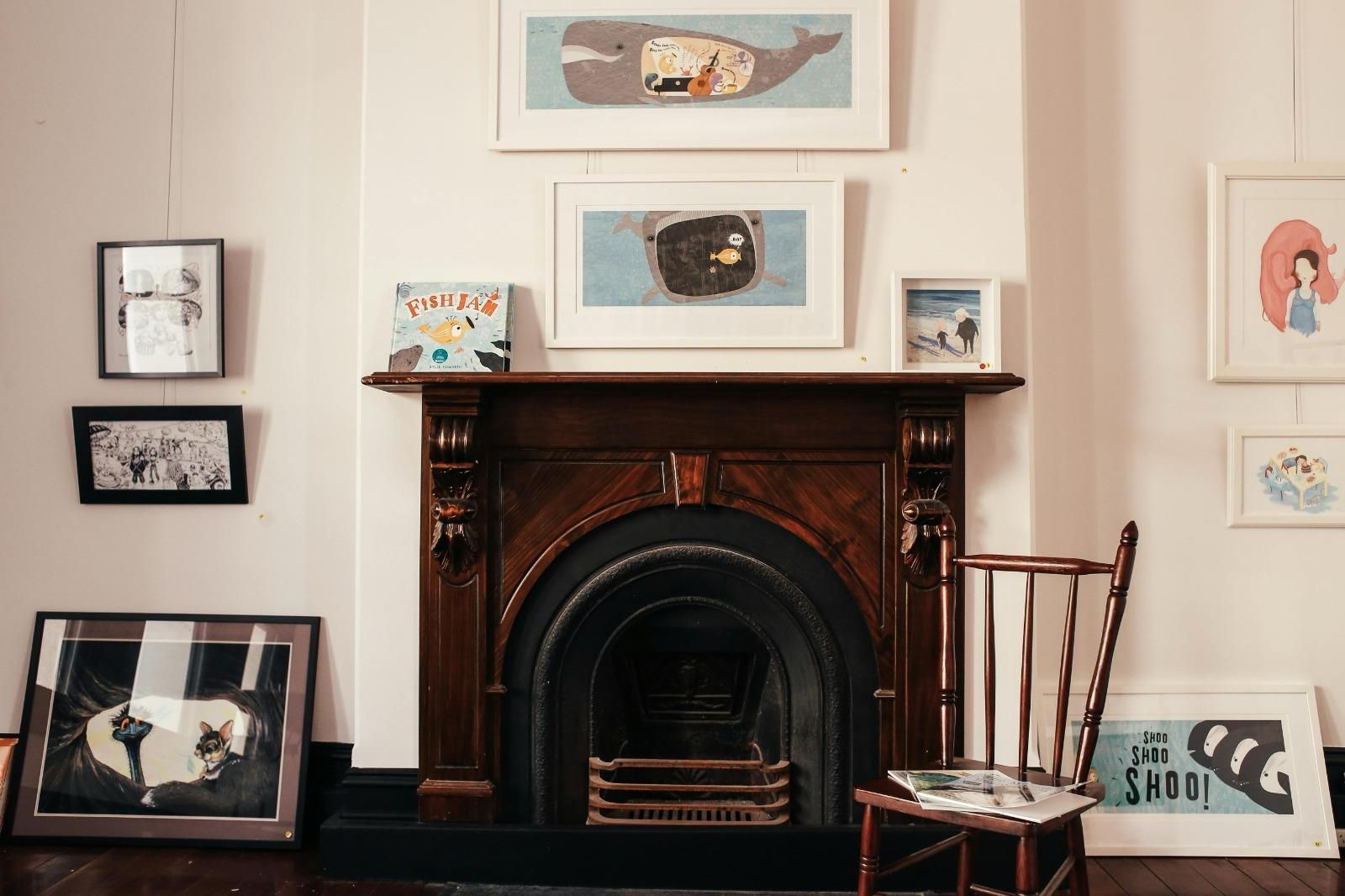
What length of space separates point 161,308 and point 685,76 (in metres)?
1.67

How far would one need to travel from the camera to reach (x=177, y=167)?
8.91ft

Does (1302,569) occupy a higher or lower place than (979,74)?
lower

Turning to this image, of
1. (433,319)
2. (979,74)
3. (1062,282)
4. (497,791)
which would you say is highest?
(979,74)

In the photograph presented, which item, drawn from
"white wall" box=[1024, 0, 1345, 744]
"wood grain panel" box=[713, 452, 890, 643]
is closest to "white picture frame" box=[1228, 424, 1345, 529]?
"white wall" box=[1024, 0, 1345, 744]

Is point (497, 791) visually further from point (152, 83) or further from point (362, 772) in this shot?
point (152, 83)

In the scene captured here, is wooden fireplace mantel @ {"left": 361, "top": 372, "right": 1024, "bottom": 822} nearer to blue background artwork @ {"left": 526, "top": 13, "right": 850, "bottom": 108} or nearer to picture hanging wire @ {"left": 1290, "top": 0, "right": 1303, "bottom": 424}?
blue background artwork @ {"left": 526, "top": 13, "right": 850, "bottom": 108}

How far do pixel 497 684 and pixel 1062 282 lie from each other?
192 centimetres

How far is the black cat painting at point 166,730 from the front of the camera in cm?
252

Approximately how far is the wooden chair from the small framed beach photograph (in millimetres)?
484

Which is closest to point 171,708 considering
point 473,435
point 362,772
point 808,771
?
point 362,772

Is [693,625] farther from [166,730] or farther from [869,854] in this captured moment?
[166,730]

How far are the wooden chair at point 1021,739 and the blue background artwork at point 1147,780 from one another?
0.72 meters

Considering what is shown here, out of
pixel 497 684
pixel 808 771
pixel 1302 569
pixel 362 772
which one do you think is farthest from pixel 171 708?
pixel 1302 569

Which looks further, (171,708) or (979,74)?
(171,708)
